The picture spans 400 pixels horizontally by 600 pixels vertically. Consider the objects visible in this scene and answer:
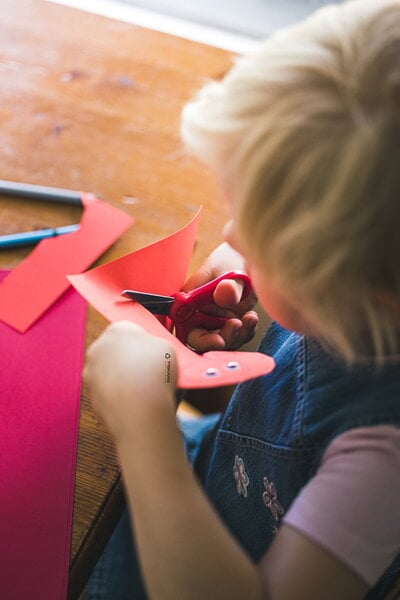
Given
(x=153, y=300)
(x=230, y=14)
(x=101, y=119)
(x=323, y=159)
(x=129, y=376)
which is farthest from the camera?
(x=230, y=14)

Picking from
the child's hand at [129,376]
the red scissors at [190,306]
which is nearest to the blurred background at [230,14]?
the red scissors at [190,306]

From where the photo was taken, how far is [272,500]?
553mm

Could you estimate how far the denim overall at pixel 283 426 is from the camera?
1.49 feet

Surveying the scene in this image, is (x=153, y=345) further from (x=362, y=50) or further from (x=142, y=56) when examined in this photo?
(x=142, y=56)

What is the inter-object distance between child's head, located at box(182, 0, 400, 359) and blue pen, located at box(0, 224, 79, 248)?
0.94 ft

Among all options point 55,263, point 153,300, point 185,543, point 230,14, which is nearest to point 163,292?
point 153,300

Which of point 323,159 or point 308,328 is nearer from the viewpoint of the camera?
point 323,159

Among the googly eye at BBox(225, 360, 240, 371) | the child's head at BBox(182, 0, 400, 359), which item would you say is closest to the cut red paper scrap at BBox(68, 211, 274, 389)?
the googly eye at BBox(225, 360, 240, 371)

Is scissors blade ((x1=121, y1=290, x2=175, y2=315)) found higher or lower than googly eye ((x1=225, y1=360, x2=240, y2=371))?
lower

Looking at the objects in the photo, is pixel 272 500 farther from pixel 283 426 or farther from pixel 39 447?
pixel 39 447

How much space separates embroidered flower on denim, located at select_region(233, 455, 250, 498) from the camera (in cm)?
59

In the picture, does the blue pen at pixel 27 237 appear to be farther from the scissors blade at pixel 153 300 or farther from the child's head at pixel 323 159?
the child's head at pixel 323 159

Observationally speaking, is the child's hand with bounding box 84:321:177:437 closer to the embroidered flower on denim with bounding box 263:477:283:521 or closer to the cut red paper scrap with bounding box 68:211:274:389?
the cut red paper scrap with bounding box 68:211:274:389

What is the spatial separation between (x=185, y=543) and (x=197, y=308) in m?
0.25
